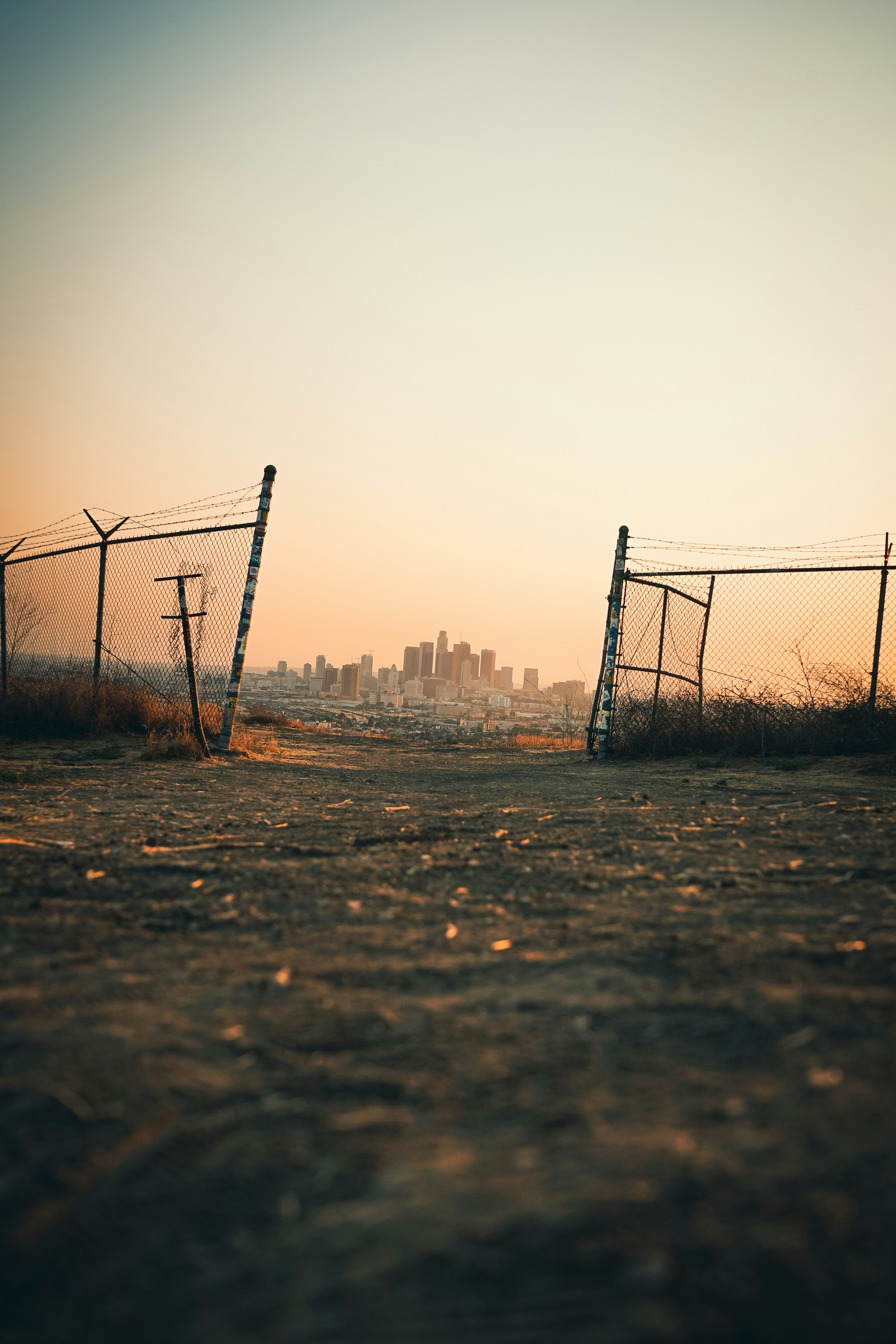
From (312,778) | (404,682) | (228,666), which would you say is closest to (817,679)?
(312,778)

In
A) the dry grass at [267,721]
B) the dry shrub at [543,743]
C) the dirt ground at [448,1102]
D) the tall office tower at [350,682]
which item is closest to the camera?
the dirt ground at [448,1102]

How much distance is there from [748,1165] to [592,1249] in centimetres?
31

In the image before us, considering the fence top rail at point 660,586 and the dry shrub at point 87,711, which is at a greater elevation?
the fence top rail at point 660,586

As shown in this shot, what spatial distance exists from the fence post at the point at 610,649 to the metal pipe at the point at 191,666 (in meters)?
4.77

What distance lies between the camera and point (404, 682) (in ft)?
172

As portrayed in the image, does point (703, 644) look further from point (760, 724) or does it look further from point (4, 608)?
point (4, 608)

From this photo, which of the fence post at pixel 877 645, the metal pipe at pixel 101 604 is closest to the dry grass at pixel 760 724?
the fence post at pixel 877 645

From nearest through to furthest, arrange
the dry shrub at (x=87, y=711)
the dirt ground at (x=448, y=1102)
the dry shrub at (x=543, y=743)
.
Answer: the dirt ground at (x=448, y=1102)
the dry shrub at (x=87, y=711)
the dry shrub at (x=543, y=743)

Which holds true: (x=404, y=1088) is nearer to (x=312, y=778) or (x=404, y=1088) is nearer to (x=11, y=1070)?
(x=11, y=1070)

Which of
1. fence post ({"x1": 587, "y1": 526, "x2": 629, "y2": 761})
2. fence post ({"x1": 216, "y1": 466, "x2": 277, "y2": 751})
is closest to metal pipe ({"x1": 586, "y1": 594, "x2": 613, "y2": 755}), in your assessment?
fence post ({"x1": 587, "y1": 526, "x2": 629, "y2": 761})

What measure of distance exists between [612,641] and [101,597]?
266 inches

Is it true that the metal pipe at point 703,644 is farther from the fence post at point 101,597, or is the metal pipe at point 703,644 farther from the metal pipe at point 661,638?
the fence post at point 101,597

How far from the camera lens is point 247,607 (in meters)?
7.92

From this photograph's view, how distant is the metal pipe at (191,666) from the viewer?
22.3 feet
